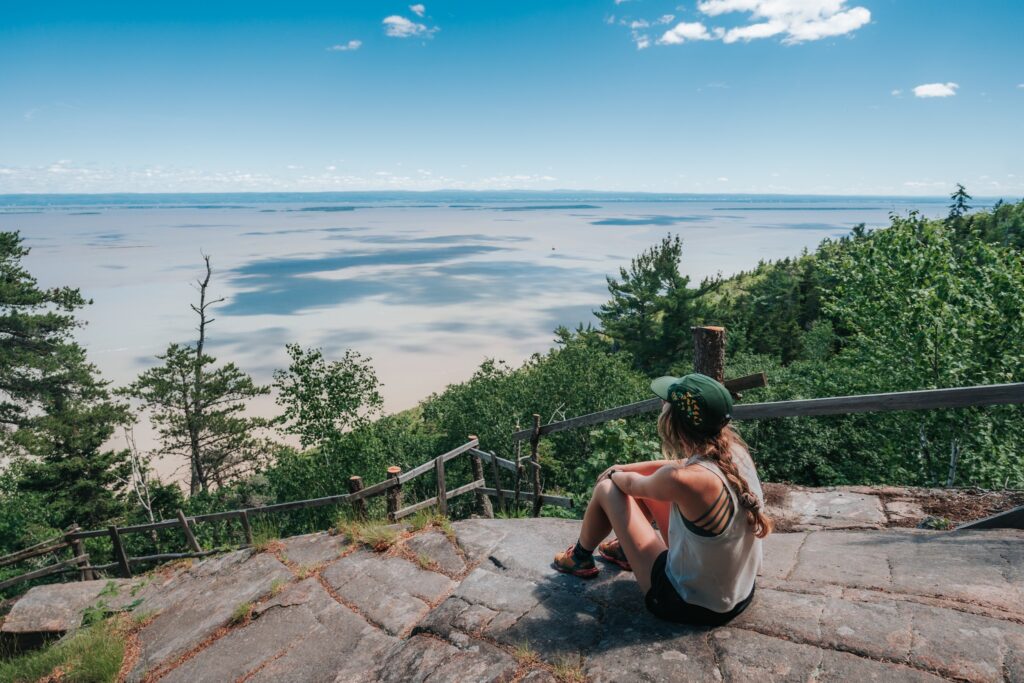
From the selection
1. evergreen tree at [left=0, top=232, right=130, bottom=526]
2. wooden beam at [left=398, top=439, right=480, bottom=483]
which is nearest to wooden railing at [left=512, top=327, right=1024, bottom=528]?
wooden beam at [left=398, top=439, right=480, bottom=483]

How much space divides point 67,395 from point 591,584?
3004cm

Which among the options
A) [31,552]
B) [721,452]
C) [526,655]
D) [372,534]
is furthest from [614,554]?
[31,552]

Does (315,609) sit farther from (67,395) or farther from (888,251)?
(67,395)

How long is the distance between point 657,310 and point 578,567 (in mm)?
31777

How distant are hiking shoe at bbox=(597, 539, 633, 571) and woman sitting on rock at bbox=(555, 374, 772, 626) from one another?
0.73 meters

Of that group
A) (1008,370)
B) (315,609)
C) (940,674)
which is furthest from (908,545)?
(1008,370)

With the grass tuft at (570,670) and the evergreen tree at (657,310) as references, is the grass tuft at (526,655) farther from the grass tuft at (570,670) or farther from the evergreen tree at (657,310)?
the evergreen tree at (657,310)

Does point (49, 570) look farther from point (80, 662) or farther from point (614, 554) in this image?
point (614, 554)

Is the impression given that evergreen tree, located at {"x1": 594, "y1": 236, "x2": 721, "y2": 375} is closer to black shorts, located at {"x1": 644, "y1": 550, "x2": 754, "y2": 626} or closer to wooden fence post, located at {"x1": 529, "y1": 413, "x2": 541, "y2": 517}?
wooden fence post, located at {"x1": 529, "y1": 413, "x2": 541, "y2": 517}

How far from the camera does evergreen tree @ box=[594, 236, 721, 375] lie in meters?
32.8

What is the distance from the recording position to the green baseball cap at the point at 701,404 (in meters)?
2.66

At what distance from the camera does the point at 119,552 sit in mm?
10641

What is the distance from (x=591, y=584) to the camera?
384 cm

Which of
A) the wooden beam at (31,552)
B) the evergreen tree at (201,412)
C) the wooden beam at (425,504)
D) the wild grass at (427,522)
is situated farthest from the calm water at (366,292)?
the wooden beam at (31,552)
